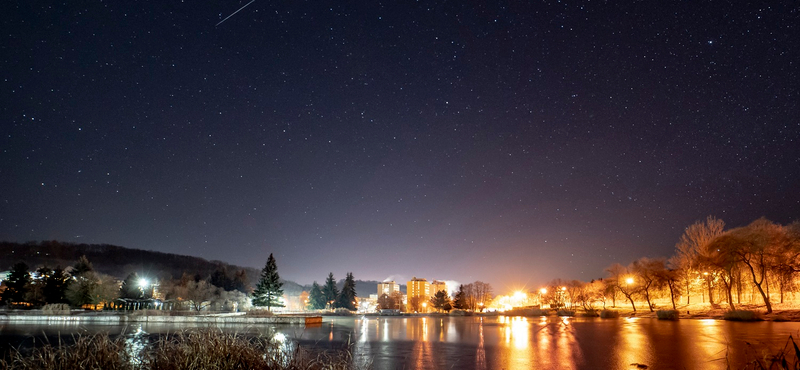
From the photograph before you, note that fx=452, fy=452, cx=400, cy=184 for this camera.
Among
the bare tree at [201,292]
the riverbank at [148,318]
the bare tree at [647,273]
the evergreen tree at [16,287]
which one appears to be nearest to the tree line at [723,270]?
the bare tree at [647,273]

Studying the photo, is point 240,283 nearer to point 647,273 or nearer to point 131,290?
point 131,290

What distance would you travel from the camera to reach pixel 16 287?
59250 millimetres

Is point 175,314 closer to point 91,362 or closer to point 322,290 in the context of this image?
point 91,362

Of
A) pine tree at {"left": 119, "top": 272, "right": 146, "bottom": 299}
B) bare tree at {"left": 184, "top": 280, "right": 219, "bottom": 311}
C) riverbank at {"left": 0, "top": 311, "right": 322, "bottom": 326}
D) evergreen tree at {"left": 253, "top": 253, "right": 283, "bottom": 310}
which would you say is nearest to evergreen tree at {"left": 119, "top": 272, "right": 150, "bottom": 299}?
pine tree at {"left": 119, "top": 272, "right": 146, "bottom": 299}

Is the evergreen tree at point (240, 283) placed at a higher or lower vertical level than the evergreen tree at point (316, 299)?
higher

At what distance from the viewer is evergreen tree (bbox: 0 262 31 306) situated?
5862 centimetres

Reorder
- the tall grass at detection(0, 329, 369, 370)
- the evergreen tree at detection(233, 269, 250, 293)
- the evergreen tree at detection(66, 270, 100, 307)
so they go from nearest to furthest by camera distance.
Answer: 1. the tall grass at detection(0, 329, 369, 370)
2. the evergreen tree at detection(66, 270, 100, 307)
3. the evergreen tree at detection(233, 269, 250, 293)

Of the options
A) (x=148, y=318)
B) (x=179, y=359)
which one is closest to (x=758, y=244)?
(x=179, y=359)

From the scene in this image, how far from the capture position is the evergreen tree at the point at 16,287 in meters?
58.6

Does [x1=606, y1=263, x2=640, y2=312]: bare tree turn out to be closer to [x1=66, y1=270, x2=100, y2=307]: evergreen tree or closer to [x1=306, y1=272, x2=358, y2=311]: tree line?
[x1=306, y1=272, x2=358, y2=311]: tree line

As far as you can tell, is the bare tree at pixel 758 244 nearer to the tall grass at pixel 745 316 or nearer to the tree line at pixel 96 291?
the tall grass at pixel 745 316

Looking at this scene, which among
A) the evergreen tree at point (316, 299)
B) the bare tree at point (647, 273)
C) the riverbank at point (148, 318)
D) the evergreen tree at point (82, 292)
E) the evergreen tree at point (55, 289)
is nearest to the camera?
the riverbank at point (148, 318)

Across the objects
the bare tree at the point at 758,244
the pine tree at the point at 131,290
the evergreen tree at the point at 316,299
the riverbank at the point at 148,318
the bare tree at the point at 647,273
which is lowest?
the evergreen tree at the point at 316,299

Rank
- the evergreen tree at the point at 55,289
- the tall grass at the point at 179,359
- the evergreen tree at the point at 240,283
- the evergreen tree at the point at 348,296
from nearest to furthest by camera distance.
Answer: the tall grass at the point at 179,359 < the evergreen tree at the point at 55,289 < the evergreen tree at the point at 348,296 < the evergreen tree at the point at 240,283
